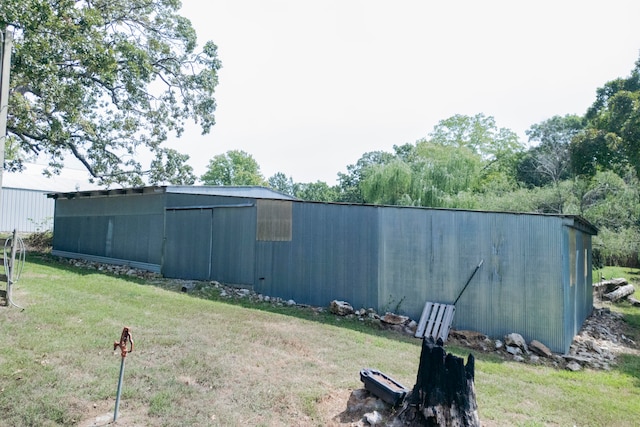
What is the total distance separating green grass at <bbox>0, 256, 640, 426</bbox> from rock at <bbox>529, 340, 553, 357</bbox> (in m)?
0.64

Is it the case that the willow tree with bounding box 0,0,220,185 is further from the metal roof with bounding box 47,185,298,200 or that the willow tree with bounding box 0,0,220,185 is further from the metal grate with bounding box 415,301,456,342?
the metal grate with bounding box 415,301,456,342

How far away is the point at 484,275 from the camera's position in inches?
312

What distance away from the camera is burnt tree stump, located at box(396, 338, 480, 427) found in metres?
3.27

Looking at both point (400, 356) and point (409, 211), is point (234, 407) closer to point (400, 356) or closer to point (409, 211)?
point (400, 356)

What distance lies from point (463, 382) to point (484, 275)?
5.06m

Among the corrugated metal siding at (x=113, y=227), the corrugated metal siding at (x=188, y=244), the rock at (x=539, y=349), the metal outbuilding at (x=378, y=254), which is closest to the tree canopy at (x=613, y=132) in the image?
the metal outbuilding at (x=378, y=254)

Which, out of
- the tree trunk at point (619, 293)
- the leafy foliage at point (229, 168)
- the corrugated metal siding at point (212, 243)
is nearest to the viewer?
the corrugated metal siding at point (212, 243)

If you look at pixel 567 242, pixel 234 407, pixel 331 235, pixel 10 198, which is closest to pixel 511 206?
pixel 567 242

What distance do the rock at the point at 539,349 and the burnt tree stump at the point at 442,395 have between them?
4644 millimetres

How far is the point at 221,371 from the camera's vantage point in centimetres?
454

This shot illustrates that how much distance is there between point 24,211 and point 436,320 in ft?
79.8

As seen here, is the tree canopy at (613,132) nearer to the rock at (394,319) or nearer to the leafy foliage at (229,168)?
the rock at (394,319)

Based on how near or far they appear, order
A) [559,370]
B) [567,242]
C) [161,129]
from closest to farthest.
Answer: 1. [559,370]
2. [567,242]
3. [161,129]

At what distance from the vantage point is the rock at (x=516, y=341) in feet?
23.7
